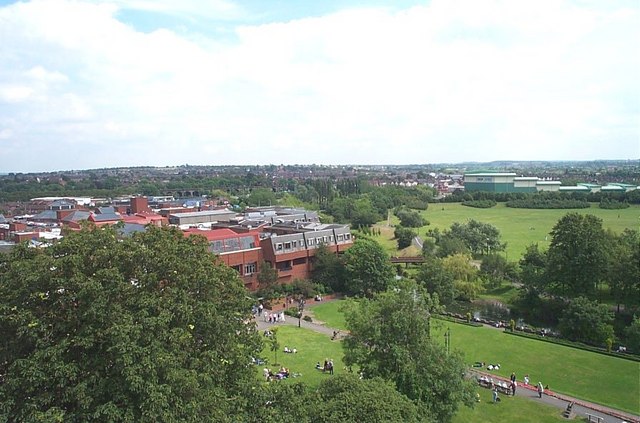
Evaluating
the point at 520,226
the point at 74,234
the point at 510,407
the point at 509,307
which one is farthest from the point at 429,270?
the point at 520,226

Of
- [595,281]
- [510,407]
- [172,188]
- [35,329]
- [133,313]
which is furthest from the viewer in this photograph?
[172,188]

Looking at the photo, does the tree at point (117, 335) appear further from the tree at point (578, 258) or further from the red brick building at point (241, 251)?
the tree at point (578, 258)

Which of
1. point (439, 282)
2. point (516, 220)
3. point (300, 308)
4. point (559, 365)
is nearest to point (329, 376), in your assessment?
point (559, 365)

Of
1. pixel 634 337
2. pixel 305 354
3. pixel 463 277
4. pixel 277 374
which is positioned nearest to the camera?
pixel 277 374

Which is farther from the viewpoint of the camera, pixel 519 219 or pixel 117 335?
pixel 519 219

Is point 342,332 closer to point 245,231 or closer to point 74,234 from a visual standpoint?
point 245,231

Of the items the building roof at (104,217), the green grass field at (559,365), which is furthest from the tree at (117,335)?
the building roof at (104,217)

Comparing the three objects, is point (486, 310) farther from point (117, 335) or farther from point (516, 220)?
point (516, 220)
